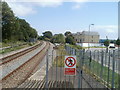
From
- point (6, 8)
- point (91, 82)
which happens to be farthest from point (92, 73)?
point (6, 8)

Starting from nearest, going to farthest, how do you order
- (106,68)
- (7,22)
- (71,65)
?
(71,65)
(106,68)
(7,22)

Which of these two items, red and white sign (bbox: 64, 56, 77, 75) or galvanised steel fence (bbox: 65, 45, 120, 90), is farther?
galvanised steel fence (bbox: 65, 45, 120, 90)

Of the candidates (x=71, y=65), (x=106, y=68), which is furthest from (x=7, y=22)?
(x=71, y=65)

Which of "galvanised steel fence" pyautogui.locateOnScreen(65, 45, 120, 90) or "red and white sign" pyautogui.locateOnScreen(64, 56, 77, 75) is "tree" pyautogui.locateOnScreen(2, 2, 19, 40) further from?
"red and white sign" pyautogui.locateOnScreen(64, 56, 77, 75)

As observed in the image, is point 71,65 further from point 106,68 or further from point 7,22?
point 7,22

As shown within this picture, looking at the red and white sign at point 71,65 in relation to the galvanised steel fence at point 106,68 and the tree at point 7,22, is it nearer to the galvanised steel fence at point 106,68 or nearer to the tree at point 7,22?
the galvanised steel fence at point 106,68

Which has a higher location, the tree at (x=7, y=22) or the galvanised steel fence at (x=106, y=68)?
the tree at (x=7, y=22)

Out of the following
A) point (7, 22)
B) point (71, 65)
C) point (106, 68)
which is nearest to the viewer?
point (71, 65)

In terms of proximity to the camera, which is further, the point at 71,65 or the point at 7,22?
the point at 7,22

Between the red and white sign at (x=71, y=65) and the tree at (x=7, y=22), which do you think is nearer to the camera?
the red and white sign at (x=71, y=65)

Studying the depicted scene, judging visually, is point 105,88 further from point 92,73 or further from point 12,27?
point 12,27

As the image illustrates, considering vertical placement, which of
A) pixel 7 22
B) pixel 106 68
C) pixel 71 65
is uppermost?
pixel 7 22

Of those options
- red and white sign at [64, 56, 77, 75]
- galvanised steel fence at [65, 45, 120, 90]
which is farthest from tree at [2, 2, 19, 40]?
red and white sign at [64, 56, 77, 75]

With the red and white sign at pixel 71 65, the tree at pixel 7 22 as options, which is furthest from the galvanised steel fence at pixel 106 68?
the tree at pixel 7 22
